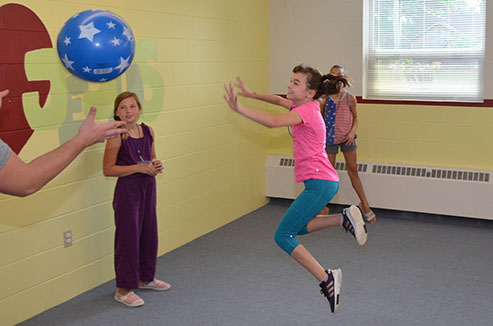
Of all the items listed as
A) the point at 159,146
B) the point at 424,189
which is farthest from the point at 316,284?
the point at 424,189

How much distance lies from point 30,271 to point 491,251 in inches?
136

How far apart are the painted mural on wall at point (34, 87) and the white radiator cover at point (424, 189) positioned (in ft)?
9.23

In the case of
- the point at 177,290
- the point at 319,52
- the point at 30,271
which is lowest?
the point at 177,290

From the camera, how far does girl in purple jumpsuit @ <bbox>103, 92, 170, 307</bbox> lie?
379 centimetres

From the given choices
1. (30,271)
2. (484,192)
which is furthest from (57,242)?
(484,192)

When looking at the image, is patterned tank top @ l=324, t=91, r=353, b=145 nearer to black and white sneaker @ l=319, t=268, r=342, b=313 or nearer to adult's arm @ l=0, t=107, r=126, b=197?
black and white sneaker @ l=319, t=268, r=342, b=313

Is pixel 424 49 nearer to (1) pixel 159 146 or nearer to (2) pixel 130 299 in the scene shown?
(1) pixel 159 146

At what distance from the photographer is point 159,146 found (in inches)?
186

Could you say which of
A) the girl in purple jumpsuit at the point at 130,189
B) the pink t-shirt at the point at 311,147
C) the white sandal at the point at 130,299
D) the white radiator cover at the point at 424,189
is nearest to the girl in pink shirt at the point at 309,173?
the pink t-shirt at the point at 311,147

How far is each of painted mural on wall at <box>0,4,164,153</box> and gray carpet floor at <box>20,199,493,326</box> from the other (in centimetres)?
117

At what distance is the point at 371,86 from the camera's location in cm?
599

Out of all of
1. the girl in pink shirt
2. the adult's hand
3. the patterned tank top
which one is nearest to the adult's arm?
the adult's hand

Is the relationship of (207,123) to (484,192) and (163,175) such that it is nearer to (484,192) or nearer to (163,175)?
(163,175)

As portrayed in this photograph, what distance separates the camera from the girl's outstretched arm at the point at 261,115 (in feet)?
10.1
